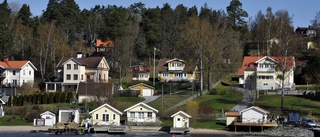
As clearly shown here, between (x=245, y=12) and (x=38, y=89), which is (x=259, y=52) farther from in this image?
(x=38, y=89)

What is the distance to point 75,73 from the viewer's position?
309ft

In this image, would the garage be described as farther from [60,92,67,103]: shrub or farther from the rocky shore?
the rocky shore


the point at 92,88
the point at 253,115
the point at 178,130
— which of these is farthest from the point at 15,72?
the point at 253,115

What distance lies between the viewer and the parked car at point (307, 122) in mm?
60562

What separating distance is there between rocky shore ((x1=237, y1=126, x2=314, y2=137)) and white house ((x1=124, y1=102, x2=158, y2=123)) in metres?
10.5

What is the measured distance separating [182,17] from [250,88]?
121 ft

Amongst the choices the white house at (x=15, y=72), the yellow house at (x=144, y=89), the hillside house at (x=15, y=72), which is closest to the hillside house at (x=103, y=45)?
the hillside house at (x=15, y=72)

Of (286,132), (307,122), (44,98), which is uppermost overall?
(44,98)

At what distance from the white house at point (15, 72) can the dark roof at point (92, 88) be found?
13678 mm

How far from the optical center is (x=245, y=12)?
4815 inches

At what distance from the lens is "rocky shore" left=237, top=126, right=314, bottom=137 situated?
5947cm

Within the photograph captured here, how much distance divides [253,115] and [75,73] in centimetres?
3871

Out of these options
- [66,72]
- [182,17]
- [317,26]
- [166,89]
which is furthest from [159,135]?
[182,17]

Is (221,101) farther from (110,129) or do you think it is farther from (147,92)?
(110,129)
